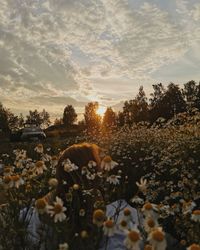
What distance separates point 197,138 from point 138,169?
4.44 ft

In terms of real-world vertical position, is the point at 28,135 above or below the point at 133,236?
above

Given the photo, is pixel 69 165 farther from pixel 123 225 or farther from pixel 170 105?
pixel 170 105

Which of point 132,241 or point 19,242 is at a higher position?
point 132,241

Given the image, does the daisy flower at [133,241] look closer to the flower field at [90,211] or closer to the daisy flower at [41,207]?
the flower field at [90,211]

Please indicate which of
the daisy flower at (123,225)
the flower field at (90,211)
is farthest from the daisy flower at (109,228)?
the daisy flower at (123,225)

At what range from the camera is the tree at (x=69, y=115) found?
80.4 meters

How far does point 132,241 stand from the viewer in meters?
2.08

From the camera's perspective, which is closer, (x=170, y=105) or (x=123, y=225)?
(x=123, y=225)

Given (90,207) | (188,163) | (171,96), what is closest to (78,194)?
(90,207)

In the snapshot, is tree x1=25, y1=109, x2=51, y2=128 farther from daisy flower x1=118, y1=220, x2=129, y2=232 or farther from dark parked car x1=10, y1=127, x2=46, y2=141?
daisy flower x1=118, y1=220, x2=129, y2=232

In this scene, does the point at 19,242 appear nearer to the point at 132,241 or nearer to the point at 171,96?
the point at 132,241

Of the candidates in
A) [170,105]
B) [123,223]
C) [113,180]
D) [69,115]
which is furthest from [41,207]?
[69,115]

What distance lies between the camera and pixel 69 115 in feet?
265

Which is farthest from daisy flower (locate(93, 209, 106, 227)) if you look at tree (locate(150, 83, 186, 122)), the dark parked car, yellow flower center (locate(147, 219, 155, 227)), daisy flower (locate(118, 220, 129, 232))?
tree (locate(150, 83, 186, 122))
